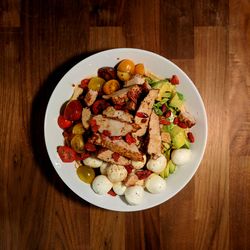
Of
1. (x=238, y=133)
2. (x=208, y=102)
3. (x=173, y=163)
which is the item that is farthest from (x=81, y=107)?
(x=238, y=133)

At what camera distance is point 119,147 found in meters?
1.24

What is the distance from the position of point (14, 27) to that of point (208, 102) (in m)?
0.76

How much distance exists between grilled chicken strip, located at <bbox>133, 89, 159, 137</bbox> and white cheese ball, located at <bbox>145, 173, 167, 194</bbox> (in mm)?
163

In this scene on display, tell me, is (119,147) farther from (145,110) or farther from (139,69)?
(139,69)

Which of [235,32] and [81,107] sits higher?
[235,32]

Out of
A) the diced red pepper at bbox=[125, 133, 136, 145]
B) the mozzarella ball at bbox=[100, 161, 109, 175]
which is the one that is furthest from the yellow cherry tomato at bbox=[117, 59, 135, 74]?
the mozzarella ball at bbox=[100, 161, 109, 175]

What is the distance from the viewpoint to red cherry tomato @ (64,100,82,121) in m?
1.28

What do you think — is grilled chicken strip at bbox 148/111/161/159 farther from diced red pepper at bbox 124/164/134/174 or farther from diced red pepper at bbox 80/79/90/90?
diced red pepper at bbox 80/79/90/90

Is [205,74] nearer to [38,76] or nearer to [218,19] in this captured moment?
[218,19]

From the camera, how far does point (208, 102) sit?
1440mm

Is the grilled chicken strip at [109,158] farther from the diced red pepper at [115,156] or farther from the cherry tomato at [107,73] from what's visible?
the cherry tomato at [107,73]

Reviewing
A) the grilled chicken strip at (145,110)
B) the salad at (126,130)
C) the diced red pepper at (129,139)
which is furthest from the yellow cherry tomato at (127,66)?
the diced red pepper at (129,139)

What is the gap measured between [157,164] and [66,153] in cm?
30

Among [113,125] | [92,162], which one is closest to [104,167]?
[92,162]
